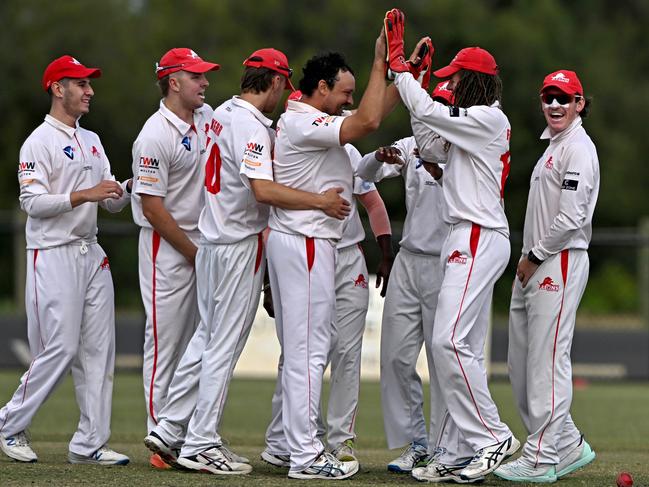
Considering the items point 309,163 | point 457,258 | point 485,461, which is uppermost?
point 309,163

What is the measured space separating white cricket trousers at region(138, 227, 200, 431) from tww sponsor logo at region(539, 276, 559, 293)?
7.62ft

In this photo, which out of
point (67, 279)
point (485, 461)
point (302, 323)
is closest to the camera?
point (485, 461)

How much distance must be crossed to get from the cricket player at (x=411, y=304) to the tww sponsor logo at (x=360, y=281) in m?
0.26

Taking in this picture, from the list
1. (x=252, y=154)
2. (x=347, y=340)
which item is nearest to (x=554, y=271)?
(x=347, y=340)

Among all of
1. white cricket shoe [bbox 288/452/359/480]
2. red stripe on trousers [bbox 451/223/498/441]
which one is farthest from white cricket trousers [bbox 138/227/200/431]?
red stripe on trousers [bbox 451/223/498/441]

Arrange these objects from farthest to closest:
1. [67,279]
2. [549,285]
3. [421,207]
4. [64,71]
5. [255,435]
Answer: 1. [255,435]
2. [421,207]
3. [64,71]
4. [67,279]
5. [549,285]

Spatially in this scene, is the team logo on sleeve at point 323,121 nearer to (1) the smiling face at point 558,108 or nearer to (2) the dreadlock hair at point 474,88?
(2) the dreadlock hair at point 474,88

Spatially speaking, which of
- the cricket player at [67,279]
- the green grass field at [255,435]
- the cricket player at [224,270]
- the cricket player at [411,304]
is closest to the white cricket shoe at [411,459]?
the cricket player at [411,304]

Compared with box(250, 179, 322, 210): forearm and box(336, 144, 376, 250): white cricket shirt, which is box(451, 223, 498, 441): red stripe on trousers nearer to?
box(250, 179, 322, 210): forearm

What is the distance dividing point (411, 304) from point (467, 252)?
1.31 m

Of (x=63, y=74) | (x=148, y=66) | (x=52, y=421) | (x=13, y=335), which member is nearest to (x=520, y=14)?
(x=148, y=66)

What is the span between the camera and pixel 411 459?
848 cm

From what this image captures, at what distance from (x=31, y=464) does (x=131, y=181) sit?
2.06 m

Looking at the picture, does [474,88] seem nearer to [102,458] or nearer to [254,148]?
[254,148]
